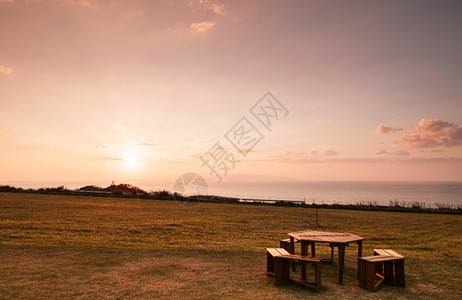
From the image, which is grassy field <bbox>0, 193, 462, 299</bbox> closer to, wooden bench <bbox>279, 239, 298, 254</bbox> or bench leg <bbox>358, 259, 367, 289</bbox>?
bench leg <bbox>358, 259, 367, 289</bbox>

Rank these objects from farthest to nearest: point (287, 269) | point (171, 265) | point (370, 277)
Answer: point (171, 265) → point (287, 269) → point (370, 277)

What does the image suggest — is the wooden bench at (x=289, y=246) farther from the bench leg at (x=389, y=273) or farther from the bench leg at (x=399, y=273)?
the bench leg at (x=399, y=273)

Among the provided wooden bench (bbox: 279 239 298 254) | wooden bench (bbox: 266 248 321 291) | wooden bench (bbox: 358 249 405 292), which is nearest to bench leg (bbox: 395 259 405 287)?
wooden bench (bbox: 358 249 405 292)

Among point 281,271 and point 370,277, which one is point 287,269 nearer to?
point 281,271

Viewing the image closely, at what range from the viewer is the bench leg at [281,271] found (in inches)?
219

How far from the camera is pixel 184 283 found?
554 centimetres

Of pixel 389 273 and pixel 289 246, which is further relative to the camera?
pixel 289 246

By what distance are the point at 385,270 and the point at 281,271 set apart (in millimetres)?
2155

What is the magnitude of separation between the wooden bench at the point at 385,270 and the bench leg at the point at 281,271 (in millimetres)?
1402

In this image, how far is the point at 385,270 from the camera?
5.80 metres

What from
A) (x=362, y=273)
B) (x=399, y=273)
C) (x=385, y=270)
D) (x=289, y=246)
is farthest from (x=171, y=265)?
(x=399, y=273)

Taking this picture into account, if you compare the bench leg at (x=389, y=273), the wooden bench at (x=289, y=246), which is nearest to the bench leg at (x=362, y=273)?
the bench leg at (x=389, y=273)

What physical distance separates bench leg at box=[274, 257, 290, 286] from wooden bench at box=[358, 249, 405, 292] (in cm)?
140

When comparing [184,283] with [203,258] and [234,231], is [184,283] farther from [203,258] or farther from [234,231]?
[234,231]
